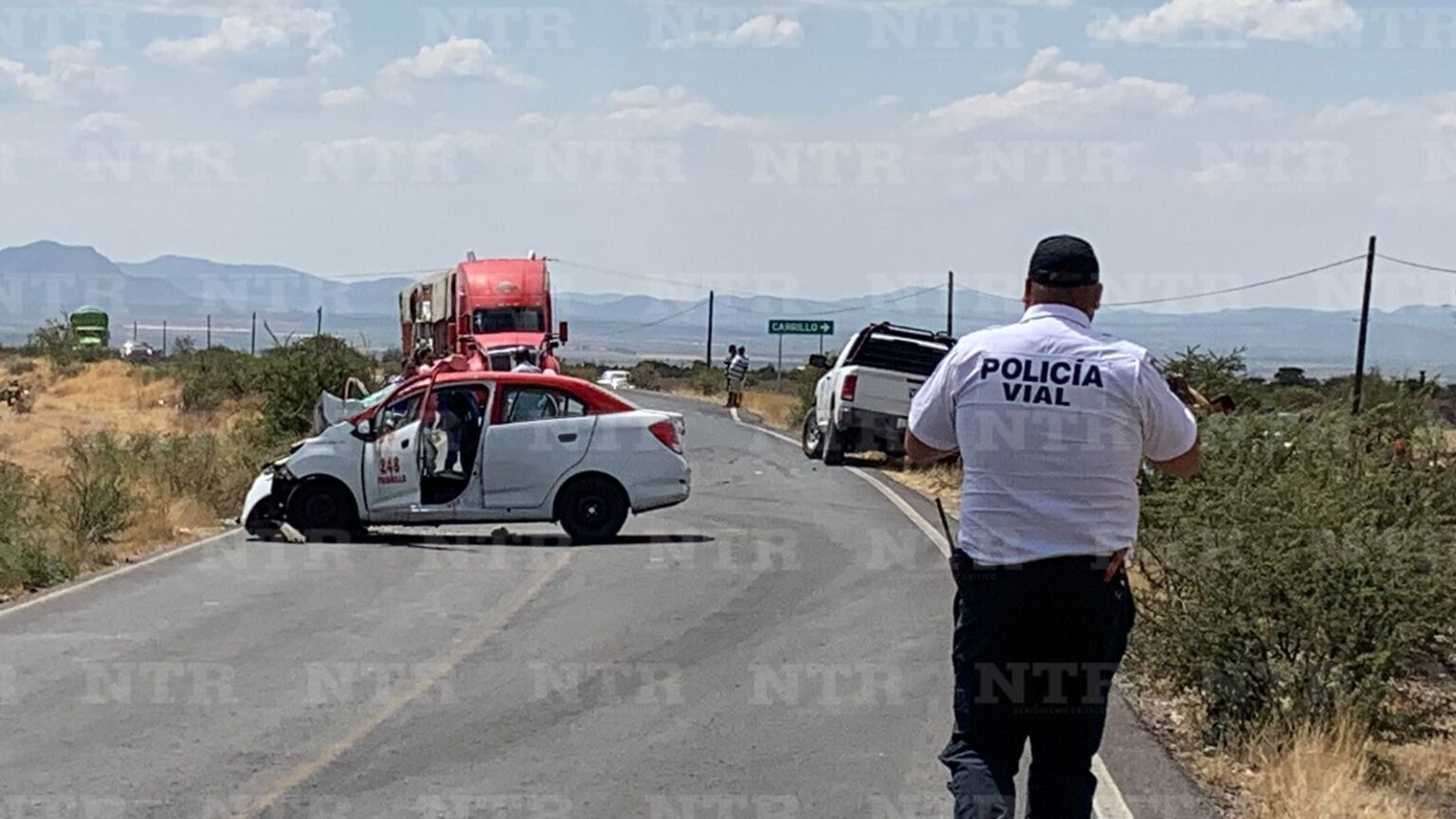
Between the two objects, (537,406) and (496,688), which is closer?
(496,688)

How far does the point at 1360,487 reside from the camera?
9.65 meters

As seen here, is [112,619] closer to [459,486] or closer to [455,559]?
[455,559]

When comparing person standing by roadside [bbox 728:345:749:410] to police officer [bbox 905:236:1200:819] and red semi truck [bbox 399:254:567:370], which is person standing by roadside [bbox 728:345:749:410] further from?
police officer [bbox 905:236:1200:819]

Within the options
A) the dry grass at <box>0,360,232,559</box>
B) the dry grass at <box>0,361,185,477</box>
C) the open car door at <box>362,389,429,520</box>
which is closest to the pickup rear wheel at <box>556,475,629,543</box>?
the open car door at <box>362,389,429,520</box>

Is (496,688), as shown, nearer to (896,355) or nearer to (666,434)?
(666,434)

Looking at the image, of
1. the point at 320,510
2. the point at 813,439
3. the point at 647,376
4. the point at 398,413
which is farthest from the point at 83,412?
the point at 398,413

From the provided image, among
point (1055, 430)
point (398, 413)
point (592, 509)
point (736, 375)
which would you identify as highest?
point (1055, 430)

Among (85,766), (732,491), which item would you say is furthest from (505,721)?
(732,491)

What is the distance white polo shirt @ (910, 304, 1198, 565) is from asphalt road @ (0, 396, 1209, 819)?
94.8 inches

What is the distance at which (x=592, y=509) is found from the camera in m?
17.6

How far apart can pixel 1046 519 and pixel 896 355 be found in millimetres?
23271

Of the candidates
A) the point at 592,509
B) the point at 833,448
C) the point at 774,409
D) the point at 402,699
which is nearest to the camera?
the point at 402,699

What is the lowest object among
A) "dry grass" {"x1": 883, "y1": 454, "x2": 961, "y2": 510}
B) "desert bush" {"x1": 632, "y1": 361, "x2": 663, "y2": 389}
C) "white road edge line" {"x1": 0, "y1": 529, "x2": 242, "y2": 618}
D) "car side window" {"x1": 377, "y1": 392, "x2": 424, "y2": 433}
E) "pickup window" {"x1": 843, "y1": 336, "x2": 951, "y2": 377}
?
"desert bush" {"x1": 632, "y1": 361, "x2": 663, "y2": 389}

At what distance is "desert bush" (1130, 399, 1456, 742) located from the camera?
886 centimetres
